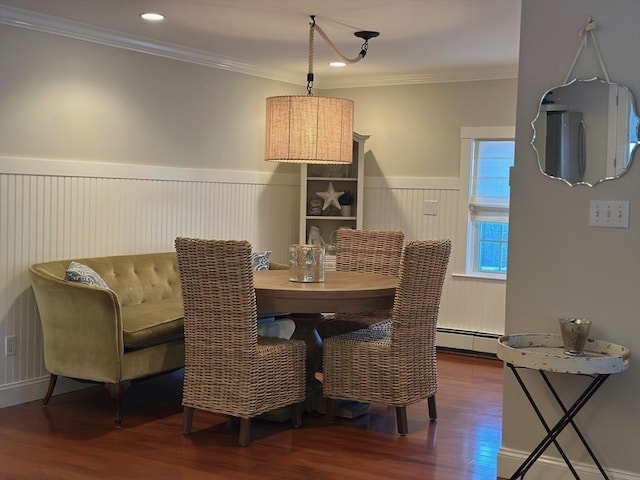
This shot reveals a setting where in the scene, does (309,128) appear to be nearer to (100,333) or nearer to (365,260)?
(365,260)

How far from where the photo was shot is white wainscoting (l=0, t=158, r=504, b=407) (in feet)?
15.9

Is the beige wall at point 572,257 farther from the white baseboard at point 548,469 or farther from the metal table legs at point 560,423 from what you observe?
the metal table legs at point 560,423

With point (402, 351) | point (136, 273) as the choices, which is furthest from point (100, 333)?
point (402, 351)

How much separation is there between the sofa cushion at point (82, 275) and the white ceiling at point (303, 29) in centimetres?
143

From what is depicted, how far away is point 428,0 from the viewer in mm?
4320

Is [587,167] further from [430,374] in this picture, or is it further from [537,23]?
[430,374]

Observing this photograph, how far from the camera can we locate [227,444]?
4184mm

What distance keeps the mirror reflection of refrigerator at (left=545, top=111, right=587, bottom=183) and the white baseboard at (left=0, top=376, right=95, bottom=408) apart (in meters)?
3.05

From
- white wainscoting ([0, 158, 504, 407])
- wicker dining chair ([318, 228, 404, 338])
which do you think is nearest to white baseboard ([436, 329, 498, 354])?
white wainscoting ([0, 158, 504, 407])

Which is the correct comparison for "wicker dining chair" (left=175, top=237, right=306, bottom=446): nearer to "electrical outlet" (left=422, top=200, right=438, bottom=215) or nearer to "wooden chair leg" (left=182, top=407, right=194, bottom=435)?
"wooden chair leg" (left=182, top=407, right=194, bottom=435)

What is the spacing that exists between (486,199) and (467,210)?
0.17m

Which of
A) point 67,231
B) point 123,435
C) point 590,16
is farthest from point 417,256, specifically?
point 67,231

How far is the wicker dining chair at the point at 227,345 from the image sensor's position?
4102mm

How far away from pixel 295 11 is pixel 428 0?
30.7 inches
